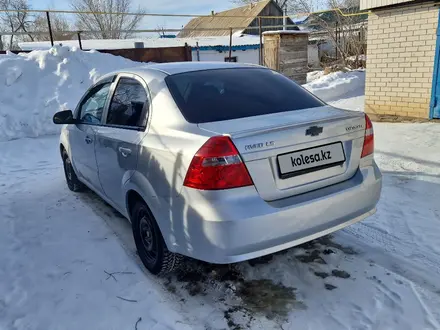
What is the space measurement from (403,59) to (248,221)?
6.79 metres

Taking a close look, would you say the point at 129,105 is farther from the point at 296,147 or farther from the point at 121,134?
the point at 296,147

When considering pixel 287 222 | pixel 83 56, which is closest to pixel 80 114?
pixel 287 222

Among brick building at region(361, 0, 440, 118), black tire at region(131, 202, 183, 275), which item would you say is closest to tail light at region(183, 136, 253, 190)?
black tire at region(131, 202, 183, 275)

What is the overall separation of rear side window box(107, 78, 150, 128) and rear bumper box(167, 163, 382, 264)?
3.13 feet

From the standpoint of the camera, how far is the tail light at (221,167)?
89.5 inches

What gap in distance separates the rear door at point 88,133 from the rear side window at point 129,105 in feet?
0.87

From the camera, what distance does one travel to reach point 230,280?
2928 mm

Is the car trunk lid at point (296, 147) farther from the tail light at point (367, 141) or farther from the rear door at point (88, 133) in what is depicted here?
the rear door at point (88, 133)

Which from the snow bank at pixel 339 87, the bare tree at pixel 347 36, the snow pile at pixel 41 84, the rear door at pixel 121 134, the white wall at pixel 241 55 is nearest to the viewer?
the rear door at pixel 121 134

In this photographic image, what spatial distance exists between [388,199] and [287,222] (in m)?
2.26

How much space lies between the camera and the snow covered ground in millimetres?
2494

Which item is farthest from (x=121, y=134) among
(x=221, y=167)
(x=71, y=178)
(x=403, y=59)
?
(x=403, y=59)

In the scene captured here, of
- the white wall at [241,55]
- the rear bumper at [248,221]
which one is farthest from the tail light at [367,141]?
the white wall at [241,55]

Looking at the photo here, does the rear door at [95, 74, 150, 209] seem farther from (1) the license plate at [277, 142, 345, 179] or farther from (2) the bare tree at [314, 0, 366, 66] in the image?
(2) the bare tree at [314, 0, 366, 66]
